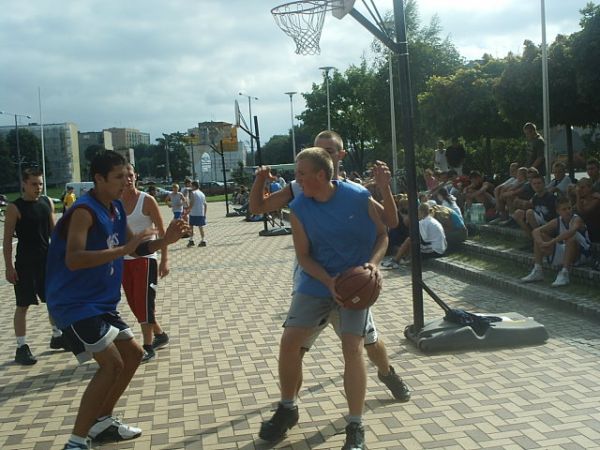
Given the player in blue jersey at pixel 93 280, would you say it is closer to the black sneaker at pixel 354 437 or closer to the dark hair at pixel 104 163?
the dark hair at pixel 104 163

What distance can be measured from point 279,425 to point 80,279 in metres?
1.58

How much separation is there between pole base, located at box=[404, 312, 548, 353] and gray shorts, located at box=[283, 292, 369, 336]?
2.27 metres

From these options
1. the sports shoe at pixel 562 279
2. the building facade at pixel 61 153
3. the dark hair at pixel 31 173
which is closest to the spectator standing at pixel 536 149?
the sports shoe at pixel 562 279

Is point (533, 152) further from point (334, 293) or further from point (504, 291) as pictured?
point (334, 293)

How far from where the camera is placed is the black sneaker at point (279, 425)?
4.45 m

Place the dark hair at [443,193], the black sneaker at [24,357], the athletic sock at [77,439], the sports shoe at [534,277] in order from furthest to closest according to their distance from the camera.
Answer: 1. the dark hair at [443,193]
2. the sports shoe at [534,277]
3. the black sneaker at [24,357]
4. the athletic sock at [77,439]

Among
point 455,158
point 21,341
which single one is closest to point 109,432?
point 21,341

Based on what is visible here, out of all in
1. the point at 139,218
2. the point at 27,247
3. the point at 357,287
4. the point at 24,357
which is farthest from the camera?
the point at 27,247

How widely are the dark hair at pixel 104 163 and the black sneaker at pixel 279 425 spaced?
1.90 metres

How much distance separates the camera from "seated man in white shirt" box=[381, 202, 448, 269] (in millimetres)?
12203

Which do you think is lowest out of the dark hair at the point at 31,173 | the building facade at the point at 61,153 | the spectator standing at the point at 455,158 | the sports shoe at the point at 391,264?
the sports shoe at the point at 391,264

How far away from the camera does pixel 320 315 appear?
174 inches

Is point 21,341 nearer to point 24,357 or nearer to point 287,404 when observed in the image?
point 24,357

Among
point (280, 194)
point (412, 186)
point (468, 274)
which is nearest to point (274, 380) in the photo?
point (280, 194)
